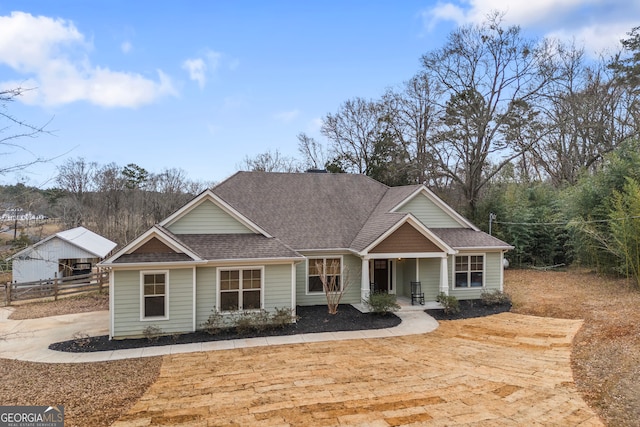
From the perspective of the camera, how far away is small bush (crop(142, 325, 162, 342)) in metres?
11.8

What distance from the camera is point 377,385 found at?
8.02 metres

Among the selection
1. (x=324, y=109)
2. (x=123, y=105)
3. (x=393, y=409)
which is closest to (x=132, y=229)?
(x=123, y=105)

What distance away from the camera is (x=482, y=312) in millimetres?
14867

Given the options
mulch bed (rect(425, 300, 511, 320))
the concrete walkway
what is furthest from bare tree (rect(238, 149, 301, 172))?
mulch bed (rect(425, 300, 511, 320))

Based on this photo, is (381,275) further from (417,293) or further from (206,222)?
(206,222)

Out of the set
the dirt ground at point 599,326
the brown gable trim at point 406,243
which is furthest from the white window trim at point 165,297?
the dirt ground at point 599,326

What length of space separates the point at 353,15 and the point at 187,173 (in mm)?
33086

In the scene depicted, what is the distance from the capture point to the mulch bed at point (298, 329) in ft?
36.9

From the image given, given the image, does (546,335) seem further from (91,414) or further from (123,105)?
(123,105)

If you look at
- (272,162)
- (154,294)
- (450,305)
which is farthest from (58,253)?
(272,162)

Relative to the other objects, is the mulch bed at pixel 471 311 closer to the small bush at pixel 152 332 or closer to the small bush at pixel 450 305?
the small bush at pixel 450 305

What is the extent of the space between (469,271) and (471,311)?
7.77 feet

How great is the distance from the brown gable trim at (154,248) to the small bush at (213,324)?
100 inches

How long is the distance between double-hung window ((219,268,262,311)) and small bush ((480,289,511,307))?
9329mm
